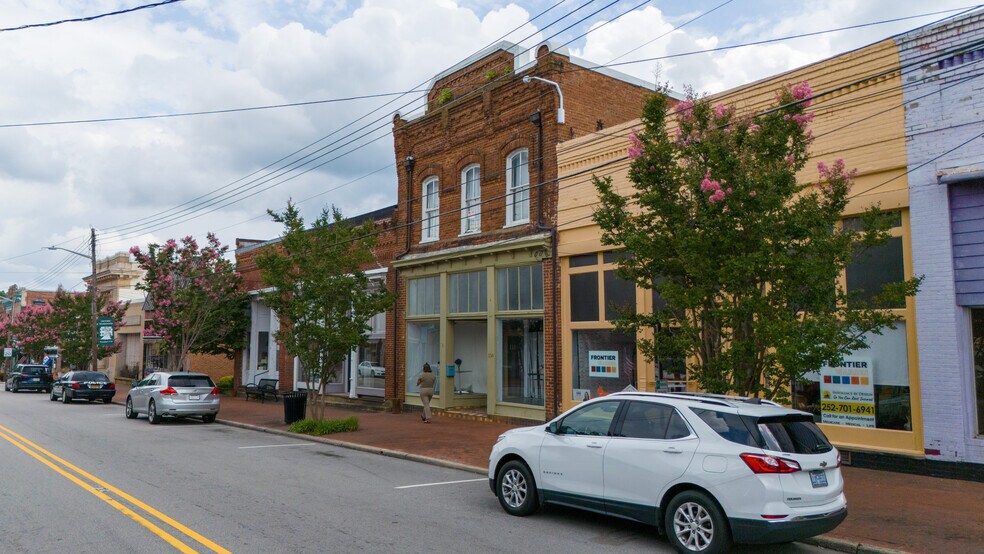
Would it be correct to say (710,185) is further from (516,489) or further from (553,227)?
(553,227)

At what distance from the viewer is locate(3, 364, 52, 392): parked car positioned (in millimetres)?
37938

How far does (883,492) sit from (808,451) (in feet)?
12.7

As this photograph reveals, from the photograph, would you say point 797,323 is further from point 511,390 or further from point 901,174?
point 511,390

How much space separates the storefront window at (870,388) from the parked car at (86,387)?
2725 cm

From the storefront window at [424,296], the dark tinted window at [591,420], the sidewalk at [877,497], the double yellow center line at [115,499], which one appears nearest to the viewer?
the double yellow center line at [115,499]

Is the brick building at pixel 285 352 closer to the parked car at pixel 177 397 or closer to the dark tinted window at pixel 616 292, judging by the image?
the parked car at pixel 177 397

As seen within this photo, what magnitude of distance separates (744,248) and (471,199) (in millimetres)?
12007

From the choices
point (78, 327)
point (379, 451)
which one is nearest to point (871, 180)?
point (379, 451)

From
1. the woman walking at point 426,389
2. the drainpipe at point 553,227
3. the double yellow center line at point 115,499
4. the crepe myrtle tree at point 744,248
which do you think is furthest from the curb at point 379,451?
the double yellow center line at point 115,499

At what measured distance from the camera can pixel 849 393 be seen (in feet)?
37.5

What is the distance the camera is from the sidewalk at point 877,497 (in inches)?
283

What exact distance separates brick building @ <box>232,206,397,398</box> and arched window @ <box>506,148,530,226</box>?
5353mm

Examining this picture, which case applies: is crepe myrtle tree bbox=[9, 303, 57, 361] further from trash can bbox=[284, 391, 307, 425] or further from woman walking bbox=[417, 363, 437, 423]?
woman walking bbox=[417, 363, 437, 423]

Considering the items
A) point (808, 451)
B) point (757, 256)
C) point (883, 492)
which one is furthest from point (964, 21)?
point (808, 451)
